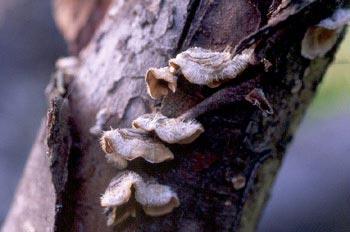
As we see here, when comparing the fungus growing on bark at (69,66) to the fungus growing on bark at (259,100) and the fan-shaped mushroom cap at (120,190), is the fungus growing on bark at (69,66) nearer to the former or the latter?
the fan-shaped mushroom cap at (120,190)

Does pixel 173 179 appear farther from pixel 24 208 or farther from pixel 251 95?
pixel 24 208

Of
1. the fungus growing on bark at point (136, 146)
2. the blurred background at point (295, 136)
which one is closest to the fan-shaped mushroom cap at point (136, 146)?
the fungus growing on bark at point (136, 146)

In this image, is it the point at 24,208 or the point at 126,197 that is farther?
the point at 24,208

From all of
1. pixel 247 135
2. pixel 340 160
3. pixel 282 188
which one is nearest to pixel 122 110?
pixel 247 135

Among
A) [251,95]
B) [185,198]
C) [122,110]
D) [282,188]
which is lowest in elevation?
[282,188]

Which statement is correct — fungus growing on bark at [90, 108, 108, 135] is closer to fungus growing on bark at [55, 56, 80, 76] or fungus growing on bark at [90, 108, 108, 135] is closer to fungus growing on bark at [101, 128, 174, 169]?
fungus growing on bark at [101, 128, 174, 169]

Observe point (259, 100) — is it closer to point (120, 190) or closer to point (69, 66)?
point (120, 190)
